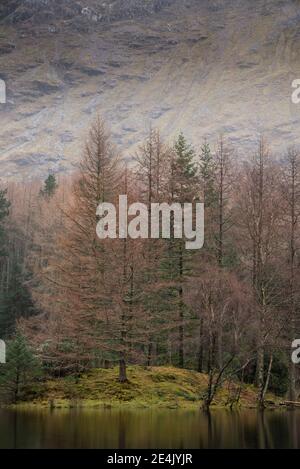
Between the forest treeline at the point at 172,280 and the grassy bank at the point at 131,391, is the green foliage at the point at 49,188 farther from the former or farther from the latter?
the grassy bank at the point at 131,391

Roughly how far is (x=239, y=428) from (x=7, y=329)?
3183 cm

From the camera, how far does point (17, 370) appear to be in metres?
27.3

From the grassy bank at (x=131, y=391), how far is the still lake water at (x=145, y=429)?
218 cm

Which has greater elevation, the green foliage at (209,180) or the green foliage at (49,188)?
the green foliage at (49,188)

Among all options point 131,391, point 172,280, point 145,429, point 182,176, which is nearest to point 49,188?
point 182,176

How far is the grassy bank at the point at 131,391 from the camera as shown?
27.4 metres

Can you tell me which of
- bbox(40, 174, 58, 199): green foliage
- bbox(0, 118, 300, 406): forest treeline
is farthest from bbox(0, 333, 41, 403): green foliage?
bbox(40, 174, 58, 199): green foliage

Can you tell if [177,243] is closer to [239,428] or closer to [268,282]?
[268,282]

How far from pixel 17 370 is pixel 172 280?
9.93m

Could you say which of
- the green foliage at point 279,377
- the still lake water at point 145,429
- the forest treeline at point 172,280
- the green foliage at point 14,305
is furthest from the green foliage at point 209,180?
the green foliage at point 14,305

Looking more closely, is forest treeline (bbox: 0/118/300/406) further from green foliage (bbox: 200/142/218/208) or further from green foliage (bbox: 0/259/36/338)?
green foliage (bbox: 0/259/36/338)

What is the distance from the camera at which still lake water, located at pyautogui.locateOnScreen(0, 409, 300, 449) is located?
15.8 meters

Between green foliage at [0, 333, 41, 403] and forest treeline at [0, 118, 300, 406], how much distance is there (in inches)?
2.3

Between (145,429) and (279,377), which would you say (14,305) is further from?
(145,429)
